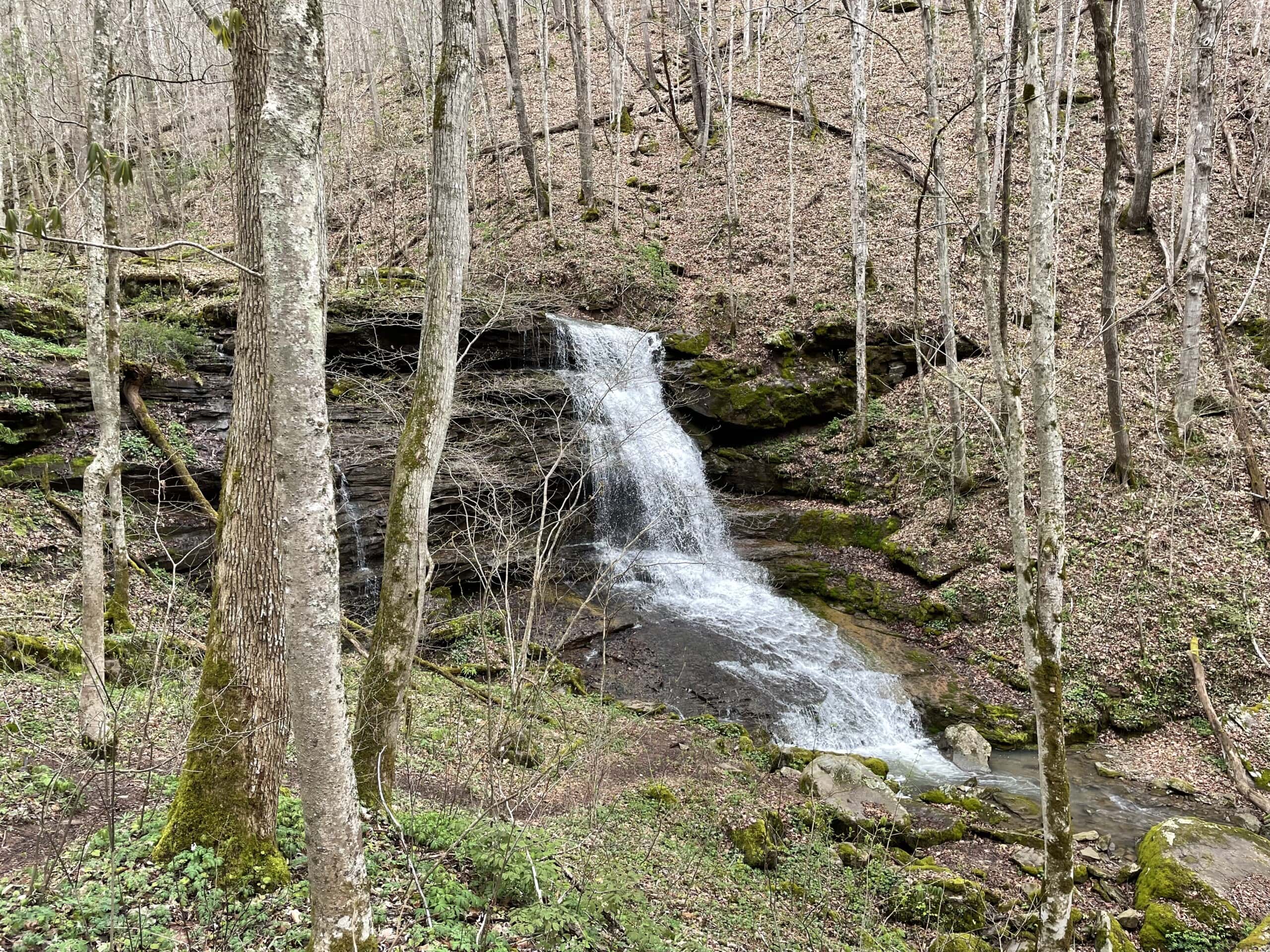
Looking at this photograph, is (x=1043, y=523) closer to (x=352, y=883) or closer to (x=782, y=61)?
(x=352, y=883)

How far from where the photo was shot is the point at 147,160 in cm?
2069

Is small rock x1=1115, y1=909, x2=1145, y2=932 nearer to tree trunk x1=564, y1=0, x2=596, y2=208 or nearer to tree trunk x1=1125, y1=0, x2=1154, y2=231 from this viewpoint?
tree trunk x1=1125, y1=0, x2=1154, y2=231

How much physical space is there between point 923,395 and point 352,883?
41.1 feet

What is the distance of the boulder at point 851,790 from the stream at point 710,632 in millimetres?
966

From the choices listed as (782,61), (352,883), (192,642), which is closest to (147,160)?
(192,642)

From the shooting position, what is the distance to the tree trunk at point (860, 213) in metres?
13.4

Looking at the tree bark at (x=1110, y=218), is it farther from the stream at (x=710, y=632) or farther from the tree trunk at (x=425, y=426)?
the stream at (x=710, y=632)

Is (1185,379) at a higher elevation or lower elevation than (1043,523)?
higher

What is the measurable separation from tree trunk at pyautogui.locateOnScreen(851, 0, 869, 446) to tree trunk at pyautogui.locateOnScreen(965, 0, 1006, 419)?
6.97 m

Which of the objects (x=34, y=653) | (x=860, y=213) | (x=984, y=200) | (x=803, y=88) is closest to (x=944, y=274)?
(x=860, y=213)

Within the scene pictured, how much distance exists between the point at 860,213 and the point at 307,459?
14.0 meters

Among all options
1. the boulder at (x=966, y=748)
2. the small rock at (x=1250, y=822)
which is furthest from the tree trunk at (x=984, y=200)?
the small rock at (x=1250, y=822)

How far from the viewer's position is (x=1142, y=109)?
14.2m

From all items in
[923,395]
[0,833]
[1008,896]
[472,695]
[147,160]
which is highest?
[147,160]
